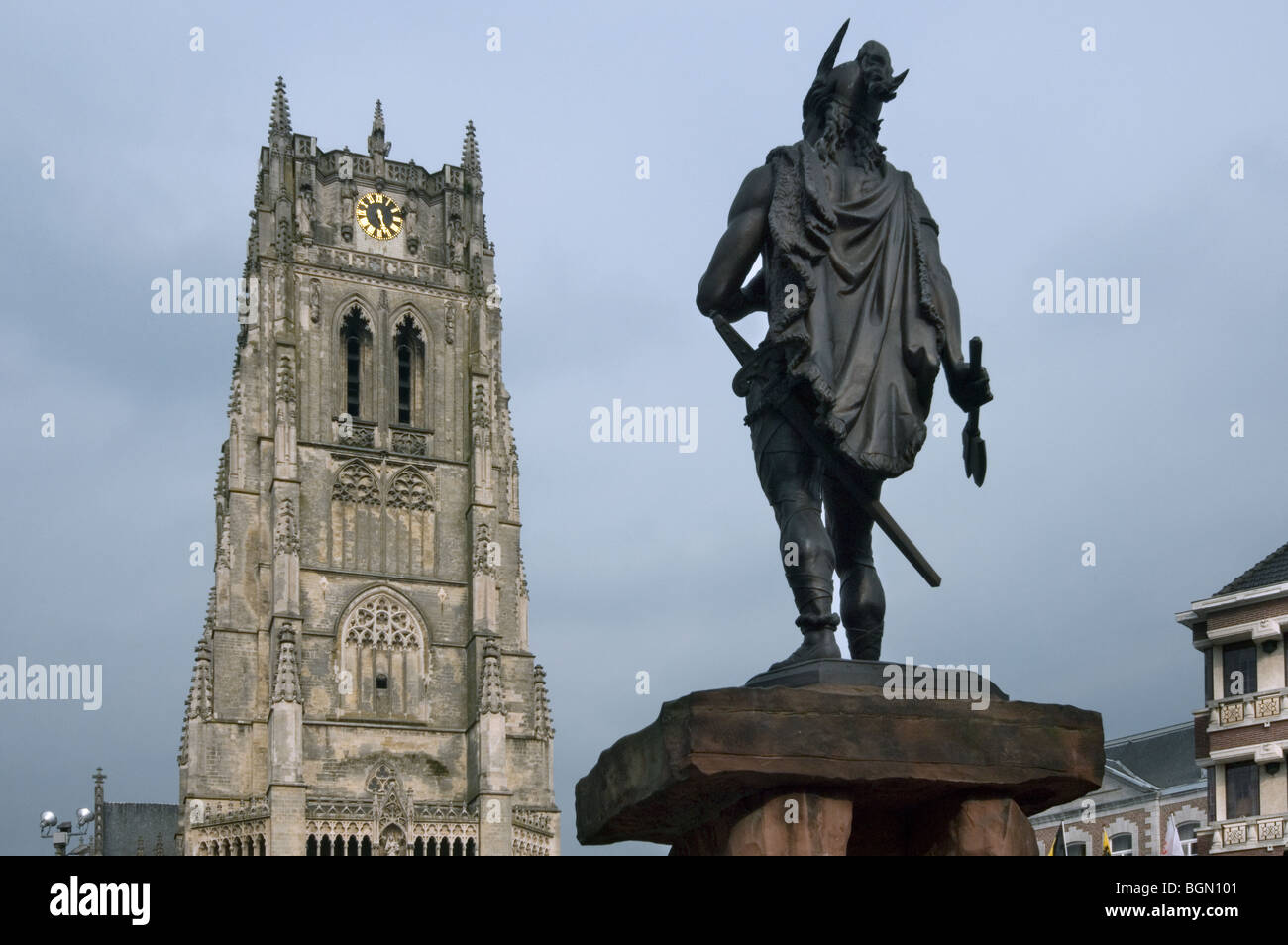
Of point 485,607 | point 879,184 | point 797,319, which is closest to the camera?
point 797,319

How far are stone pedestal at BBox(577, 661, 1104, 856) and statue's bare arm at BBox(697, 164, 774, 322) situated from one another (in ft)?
5.22

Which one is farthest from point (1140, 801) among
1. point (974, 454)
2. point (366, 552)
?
point (974, 454)

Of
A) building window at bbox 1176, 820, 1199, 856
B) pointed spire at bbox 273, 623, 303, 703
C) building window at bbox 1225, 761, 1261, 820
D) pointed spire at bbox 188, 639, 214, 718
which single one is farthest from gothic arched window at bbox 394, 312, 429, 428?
building window at bbox 1225, 761, 1261, 820

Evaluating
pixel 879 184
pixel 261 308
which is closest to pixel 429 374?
pixel 261 308

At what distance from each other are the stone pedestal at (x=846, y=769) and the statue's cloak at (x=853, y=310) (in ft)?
3.28

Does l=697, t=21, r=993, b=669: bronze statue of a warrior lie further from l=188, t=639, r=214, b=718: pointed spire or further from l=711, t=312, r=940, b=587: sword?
l=188, t=639, r=214, b=718: pointed spire

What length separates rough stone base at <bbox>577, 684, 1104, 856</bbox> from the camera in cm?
572

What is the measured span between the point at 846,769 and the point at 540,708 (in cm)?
5766

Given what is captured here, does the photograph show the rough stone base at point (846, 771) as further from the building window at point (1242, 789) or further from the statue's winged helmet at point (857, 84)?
the building window at point (1242, 789)

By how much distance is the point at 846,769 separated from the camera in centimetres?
580

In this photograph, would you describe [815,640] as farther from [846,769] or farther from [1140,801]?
Answer: [1140,801]
